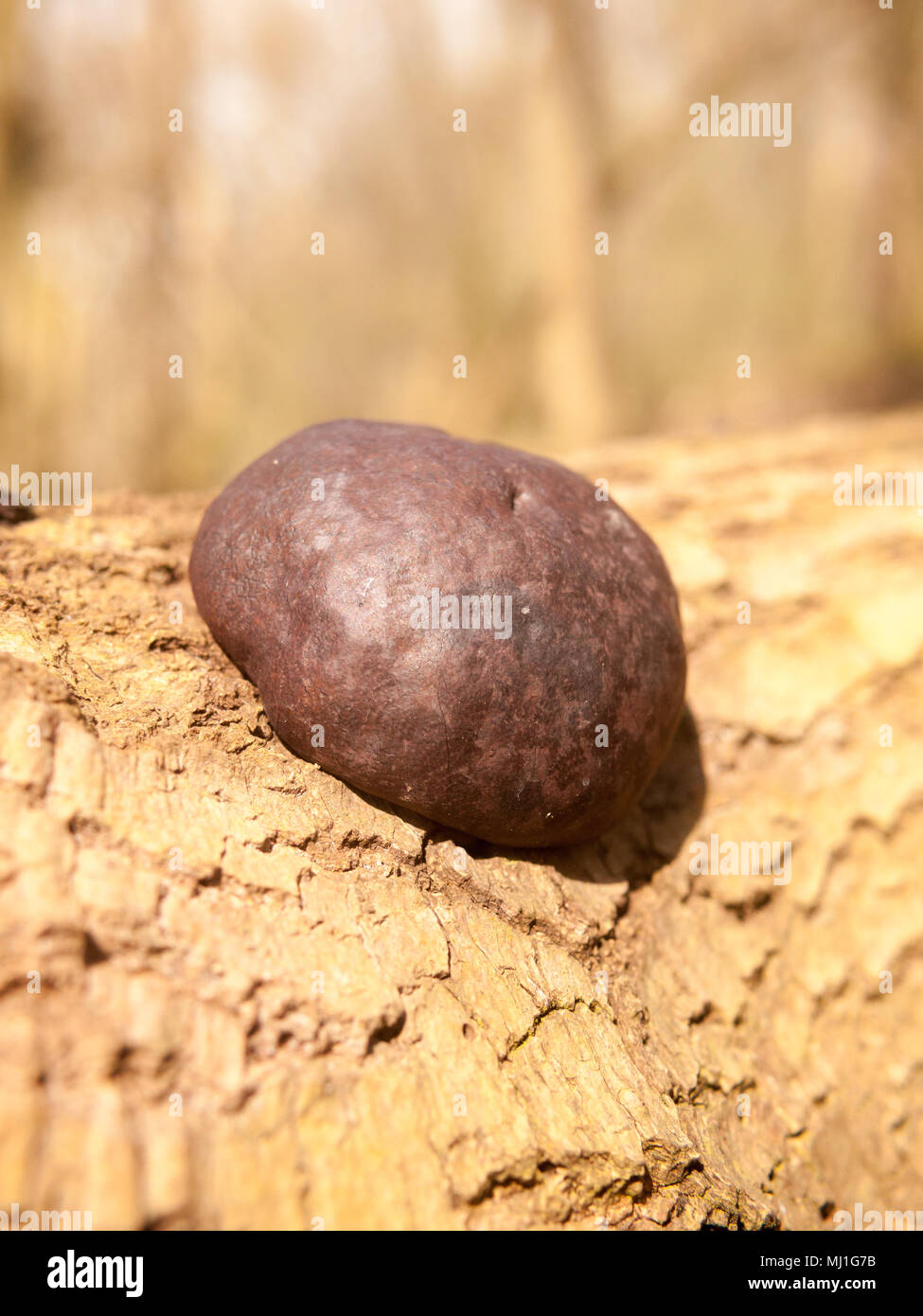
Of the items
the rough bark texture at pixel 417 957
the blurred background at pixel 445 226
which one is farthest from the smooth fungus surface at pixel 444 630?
the blurred background at pixel 445 226

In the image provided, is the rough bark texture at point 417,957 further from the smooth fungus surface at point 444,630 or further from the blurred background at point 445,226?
the blurred background at point 445,226

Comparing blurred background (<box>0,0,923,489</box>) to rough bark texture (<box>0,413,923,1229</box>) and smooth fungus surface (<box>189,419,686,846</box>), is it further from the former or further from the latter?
smooth fungus surface (<box>189,419,686,846</box>)

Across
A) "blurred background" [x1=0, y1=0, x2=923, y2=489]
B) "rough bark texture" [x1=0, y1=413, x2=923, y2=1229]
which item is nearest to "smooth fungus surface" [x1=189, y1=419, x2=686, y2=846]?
"rough bark texture" [x1=0, y1=413, x2=923, y2=1229]

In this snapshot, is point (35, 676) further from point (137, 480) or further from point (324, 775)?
point (137, 480)

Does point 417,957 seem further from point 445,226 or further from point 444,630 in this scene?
point 445,226

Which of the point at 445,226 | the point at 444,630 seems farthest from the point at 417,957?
the point at 445,226
